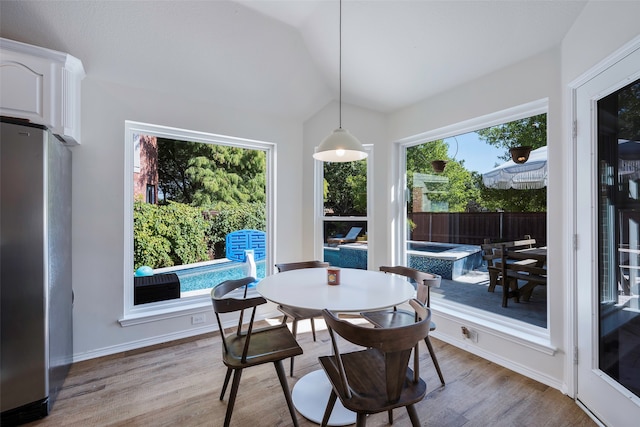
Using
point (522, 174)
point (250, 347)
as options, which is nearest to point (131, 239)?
point (250, 347)

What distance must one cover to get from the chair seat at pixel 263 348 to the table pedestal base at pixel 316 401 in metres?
0.45

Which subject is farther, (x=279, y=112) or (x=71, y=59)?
(x=279, y=112)

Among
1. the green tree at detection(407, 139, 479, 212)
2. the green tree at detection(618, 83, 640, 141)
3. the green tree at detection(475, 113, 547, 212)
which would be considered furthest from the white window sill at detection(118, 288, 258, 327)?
the green tree at detection(618, 83, 640, 141)

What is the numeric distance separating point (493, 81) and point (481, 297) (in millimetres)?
2061

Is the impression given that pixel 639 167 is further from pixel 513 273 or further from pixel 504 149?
A: pixel 513 273

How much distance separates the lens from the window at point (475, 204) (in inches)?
98.1

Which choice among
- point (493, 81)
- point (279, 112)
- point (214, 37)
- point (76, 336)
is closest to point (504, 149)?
point (493, 81)

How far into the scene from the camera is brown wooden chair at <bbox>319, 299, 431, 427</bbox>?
119 cm

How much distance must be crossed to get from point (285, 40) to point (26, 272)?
2.78m

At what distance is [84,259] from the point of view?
2.56m

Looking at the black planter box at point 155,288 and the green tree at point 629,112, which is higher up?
the green tree at point 629,112

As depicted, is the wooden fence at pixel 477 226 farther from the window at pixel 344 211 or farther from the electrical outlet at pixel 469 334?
the electrical outlet at pixel 469 334

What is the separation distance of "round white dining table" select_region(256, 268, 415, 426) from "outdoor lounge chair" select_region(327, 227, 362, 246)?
130cm

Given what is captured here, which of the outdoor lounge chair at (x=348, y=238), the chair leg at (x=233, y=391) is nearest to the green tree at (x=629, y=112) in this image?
the outdoor lounge chair at (x=348, y=238)
